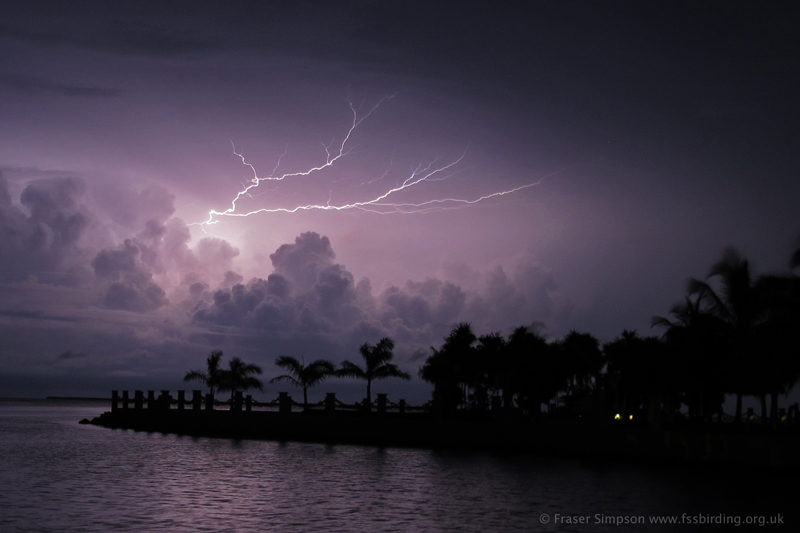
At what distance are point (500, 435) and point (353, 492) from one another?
1360 cm

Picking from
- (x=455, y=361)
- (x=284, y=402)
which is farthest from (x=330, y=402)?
(x=455, y=361)

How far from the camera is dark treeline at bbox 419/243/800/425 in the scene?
2938 centimetres

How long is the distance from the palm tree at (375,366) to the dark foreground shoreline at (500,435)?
592cm

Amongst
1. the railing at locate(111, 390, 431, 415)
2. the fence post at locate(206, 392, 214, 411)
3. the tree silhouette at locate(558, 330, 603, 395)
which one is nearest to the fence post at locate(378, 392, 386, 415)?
the railing at locate(111, 390, 431, 415)

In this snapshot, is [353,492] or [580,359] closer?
[353,492]

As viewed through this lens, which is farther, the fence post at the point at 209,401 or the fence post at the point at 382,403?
the fence post at the point at 209,401

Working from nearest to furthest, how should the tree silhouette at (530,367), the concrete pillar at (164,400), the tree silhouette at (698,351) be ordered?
the tree silhouette at (698,351)
the concrete pillar at (164,400)
the tree silhouette at (530,367)

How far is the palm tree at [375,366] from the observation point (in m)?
46.4

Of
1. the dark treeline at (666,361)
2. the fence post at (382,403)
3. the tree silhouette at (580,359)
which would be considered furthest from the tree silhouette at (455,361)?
the fence post at (382,403)

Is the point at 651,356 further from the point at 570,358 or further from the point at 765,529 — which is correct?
the point at 765,529

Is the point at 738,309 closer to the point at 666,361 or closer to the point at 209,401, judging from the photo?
the point at 666,361

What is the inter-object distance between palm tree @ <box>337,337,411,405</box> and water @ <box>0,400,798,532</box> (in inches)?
607

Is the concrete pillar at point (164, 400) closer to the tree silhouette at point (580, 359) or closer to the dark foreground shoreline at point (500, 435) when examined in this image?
the dark foreground shoreline at point (500, 435)

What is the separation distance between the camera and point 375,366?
4650 cm
